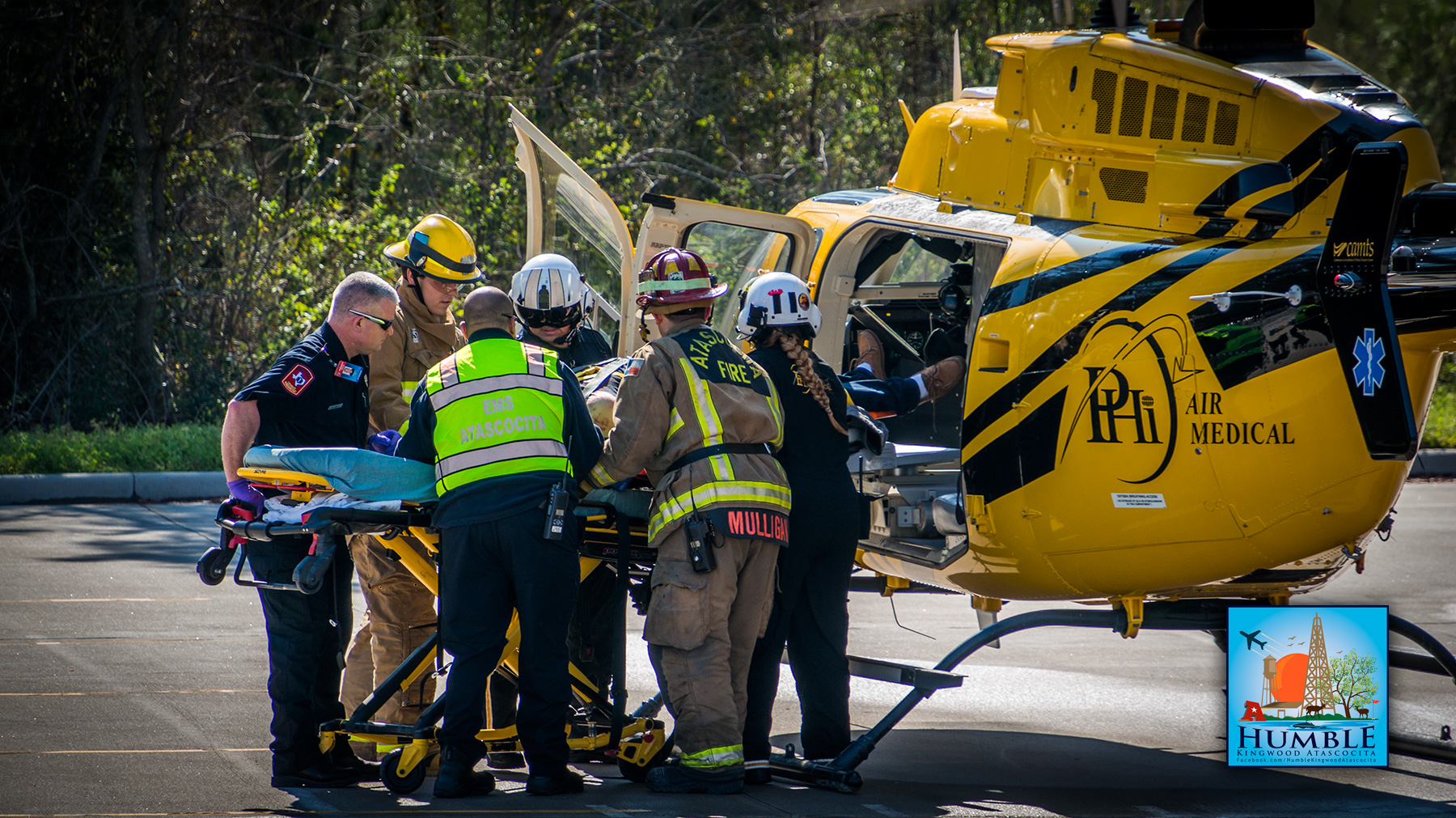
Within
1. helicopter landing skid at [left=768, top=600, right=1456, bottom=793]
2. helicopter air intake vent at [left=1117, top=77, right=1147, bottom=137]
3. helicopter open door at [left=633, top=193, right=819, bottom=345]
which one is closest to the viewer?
helicopter landing skid at [left=768, top=600, right=1456, bottom=793]

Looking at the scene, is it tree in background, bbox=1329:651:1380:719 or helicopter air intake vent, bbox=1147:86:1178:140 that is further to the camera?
helicopter air intake vent, bbox=1147:86:1178:140

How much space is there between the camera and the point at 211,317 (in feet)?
47.8

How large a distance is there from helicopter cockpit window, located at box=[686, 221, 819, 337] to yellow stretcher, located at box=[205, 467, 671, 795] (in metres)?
1.97

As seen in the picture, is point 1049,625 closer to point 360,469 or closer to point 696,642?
point 696,642

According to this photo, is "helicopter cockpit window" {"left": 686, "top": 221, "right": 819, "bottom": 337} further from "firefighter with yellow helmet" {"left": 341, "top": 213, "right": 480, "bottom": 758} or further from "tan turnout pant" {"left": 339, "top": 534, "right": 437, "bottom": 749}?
"tan turnout pant" {"left": 339, "top": 534, "right": 437, "bottom": 749}

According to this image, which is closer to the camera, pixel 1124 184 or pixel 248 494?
pixel 248 494

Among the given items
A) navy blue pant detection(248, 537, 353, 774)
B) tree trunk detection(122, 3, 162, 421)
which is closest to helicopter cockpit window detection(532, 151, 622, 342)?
navy blue pant detection(248, 537, 353, 774)

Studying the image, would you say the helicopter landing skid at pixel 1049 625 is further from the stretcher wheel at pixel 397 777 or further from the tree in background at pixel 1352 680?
the stretcher wheel at pixel 397 777

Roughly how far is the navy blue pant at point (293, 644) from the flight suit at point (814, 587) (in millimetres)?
1653

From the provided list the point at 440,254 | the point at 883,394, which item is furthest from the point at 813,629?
the point at 440,254

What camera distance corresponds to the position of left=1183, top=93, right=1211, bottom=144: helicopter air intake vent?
5246mm

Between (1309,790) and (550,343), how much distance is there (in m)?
3.54

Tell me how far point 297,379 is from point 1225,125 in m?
3.71

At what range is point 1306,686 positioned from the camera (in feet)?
16.5
